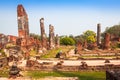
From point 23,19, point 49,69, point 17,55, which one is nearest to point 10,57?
point 17,55

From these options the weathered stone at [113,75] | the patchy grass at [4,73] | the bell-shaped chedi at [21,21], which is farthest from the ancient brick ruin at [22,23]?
the weathered stone at [113,75]

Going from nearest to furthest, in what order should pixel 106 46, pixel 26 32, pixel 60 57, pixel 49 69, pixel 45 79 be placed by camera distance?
1. pixel 45 79
2. pixel 49 69
3. pixel 60 57
4. pixel 26 32
5. pixel 106 46

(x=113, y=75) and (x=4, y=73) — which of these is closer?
(x=113, y=75)

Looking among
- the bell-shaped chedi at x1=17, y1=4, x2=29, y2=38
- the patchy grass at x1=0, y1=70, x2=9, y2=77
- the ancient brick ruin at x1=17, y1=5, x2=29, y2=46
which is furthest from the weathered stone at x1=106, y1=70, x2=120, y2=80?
the bell-shaped chedi at x1=17, y1=4, x2=29, y2=38

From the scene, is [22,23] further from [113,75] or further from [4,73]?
[113,75]

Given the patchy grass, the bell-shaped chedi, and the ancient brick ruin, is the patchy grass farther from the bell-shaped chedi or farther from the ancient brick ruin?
the bell-shaped chedi

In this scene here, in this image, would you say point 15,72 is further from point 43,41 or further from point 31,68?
point 43,41

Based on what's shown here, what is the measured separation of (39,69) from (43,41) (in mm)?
15749

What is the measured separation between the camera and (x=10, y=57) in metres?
15.8

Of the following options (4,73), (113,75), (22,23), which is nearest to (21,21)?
(22,23)

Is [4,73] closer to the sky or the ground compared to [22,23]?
closer to the ground

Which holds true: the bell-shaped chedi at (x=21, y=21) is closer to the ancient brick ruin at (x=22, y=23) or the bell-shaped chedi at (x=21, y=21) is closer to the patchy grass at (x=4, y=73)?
the ancient brick ruin at (x=22, y=23)

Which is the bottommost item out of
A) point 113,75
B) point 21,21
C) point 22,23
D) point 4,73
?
point 4,73

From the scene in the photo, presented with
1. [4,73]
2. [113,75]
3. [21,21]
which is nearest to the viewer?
[113,75]
